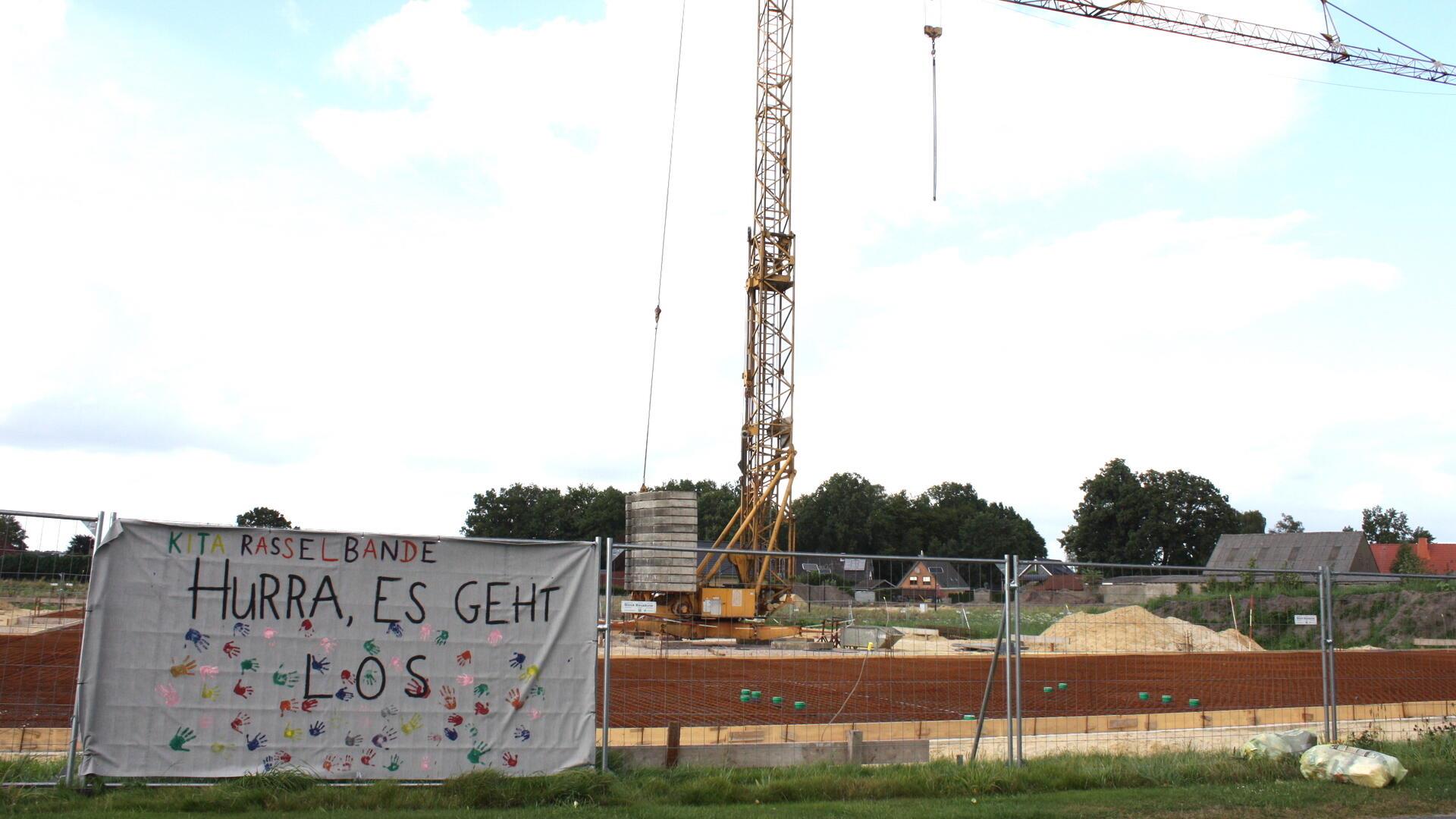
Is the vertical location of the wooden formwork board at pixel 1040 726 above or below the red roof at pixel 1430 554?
below

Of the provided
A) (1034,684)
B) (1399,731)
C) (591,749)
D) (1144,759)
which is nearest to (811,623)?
(1034,684)

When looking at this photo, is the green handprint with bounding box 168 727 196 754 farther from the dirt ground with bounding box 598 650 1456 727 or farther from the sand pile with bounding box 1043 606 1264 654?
the sand pile with bounding box 1043 606 1264 654

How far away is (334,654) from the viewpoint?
28.0ft

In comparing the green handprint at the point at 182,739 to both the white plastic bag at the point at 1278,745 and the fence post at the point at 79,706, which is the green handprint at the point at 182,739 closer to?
the fence post at the point at 79,706

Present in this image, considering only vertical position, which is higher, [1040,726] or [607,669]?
[607,669]

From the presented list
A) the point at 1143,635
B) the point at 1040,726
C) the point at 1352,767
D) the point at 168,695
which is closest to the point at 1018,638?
the point at 1352,767

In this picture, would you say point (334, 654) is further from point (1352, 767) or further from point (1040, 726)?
point (1040, 726)

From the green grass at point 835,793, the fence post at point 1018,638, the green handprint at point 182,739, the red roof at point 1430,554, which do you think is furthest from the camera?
the red roof at point 1430,554

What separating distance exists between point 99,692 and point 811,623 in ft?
81.9

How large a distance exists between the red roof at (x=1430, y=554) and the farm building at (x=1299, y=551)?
4785 millimetres

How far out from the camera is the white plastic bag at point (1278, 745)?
417 inches

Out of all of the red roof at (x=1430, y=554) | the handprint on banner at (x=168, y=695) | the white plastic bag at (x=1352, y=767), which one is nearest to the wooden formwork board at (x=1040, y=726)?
the white plastic bag at (x=1352, y=767)

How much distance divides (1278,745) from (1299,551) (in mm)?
84076

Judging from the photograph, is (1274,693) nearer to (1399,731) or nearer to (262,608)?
(1399,731)
